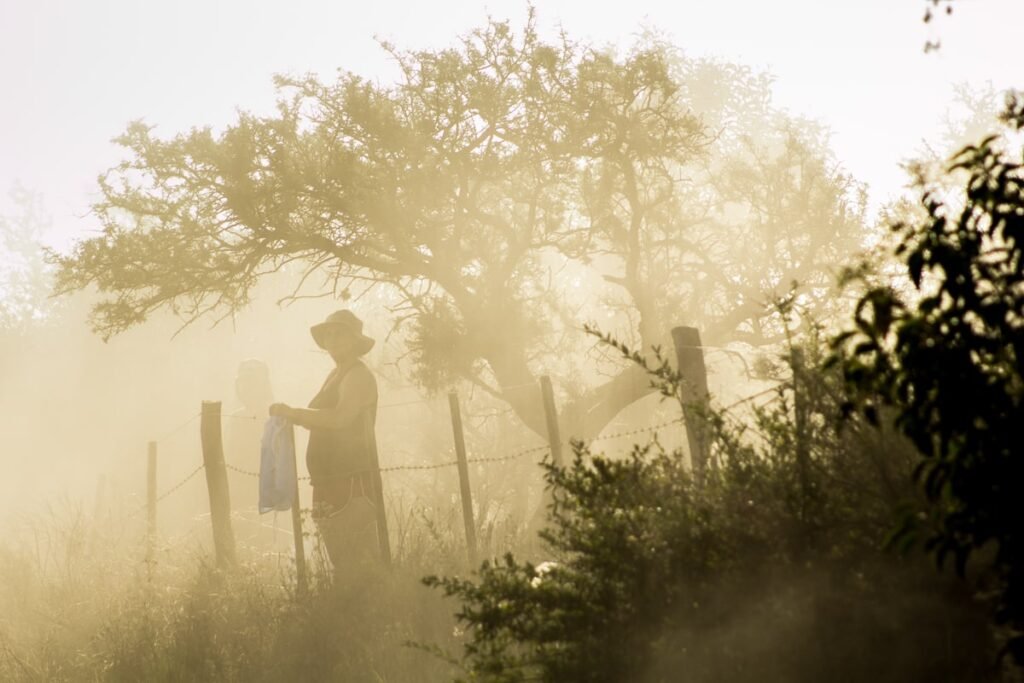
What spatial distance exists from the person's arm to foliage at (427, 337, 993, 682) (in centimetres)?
457

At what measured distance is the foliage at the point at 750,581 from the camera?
337 centimetres

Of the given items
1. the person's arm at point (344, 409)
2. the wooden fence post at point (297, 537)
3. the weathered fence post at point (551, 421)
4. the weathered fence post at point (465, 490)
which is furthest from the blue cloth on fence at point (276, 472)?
the weathered fence post at point (551, 421)

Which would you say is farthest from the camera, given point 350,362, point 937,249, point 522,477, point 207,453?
point 522,477

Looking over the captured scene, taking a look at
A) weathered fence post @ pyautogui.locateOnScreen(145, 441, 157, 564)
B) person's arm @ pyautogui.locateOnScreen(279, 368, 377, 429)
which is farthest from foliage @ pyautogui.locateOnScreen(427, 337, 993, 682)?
weathered fence post @ pyautogui.locateOnScreen(145, 441, 157, 564)

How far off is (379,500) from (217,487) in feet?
7.83

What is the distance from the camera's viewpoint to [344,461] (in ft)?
29.4

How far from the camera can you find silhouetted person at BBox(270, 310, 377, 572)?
8781 mm

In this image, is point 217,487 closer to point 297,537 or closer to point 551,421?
point 297,537

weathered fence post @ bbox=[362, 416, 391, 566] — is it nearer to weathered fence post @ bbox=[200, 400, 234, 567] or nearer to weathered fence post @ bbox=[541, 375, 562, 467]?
weathered fence post @ bbox=[541, 375, 562, 467]

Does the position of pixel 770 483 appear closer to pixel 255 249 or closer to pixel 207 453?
pixel 207 453

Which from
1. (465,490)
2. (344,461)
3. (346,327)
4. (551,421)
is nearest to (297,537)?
(344,461)

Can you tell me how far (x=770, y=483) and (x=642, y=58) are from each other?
36.2ft

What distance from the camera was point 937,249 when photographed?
252cm

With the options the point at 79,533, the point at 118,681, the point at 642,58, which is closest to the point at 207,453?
the point at 79,533
